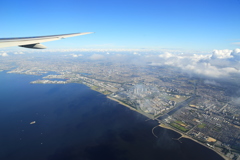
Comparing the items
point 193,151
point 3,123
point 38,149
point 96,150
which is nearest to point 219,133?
point 193,151

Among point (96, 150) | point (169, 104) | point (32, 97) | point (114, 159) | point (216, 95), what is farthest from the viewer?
point (216, 95)

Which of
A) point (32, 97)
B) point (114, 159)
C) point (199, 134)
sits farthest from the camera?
point (32, 97)

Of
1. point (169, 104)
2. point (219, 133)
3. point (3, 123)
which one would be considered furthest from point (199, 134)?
point (3, 123)

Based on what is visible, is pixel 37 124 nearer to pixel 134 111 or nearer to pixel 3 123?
Result: pixel 3 123

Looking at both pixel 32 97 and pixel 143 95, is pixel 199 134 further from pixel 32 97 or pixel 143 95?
pixel 32 97

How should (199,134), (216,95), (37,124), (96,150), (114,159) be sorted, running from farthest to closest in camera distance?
1. (216,95)
2. (37,124)
3. (199,134)
4. (96,150)
5. (114,159)

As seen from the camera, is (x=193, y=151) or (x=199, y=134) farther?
(x=199, y=134)
